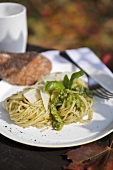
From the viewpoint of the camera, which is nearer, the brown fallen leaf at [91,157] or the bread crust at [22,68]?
the brown fallen leaf at [91,157]

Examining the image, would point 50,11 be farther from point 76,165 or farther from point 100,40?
point 76,165

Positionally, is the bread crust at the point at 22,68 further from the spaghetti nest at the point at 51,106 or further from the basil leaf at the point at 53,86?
the basil leaf at the point at 53,86

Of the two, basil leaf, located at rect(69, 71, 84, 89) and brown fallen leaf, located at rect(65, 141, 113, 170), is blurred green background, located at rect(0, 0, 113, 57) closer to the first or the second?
basil leaf, located at rect(69, 71, 84, 89)

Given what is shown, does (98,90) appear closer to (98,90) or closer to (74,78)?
(98,90)

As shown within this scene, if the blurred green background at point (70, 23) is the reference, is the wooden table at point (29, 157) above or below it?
above

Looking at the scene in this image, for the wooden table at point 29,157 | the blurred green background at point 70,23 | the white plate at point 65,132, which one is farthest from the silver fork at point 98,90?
the blurred green background at point 70,23

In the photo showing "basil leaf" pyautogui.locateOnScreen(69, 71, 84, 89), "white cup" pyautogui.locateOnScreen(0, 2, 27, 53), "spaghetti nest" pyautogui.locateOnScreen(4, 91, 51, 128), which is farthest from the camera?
"white cup" pyautogui.locateOnScreen(0, 2, 27, 53)

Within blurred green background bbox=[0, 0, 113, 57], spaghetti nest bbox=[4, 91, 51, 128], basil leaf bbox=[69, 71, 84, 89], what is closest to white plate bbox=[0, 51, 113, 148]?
spaghetti nest bbox=[4, 91, 51, 128]
